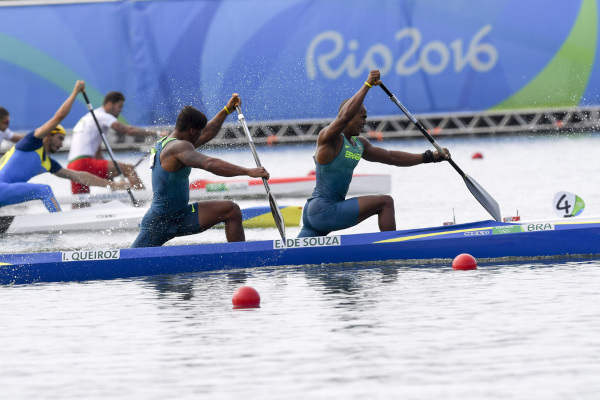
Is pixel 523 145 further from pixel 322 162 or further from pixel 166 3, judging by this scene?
→ pixel 322 162

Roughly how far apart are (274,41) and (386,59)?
3.44 m

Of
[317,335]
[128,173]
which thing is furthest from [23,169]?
[317,335]

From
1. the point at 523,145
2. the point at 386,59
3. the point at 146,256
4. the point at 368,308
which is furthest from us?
the point at 386,59

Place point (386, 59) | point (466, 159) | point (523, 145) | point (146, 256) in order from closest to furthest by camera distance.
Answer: point (146, 256) → point (466, 159) → point (523, 145) → point (386, 59)

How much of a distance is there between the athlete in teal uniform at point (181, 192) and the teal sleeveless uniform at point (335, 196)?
2.57 ft

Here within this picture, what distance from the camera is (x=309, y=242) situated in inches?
434

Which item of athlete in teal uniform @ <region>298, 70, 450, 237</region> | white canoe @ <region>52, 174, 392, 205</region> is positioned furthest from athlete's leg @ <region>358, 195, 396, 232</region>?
white canoe @ <region>52, 174, 392, 205</region>

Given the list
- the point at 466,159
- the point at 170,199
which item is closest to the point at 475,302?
the point at 170,199

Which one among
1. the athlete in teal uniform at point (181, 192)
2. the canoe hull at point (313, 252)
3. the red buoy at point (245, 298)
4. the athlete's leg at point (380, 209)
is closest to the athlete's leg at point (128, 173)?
the athlete in teal uniform at point (181, 192)

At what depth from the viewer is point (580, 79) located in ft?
109

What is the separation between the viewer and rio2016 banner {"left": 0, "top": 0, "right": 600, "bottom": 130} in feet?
110

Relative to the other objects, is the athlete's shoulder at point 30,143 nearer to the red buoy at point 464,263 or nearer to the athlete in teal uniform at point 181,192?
the athlete in teal uniform at point 181,192

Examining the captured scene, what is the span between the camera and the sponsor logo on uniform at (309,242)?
11.0 m

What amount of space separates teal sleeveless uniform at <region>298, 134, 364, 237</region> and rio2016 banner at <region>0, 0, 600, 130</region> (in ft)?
72.5
